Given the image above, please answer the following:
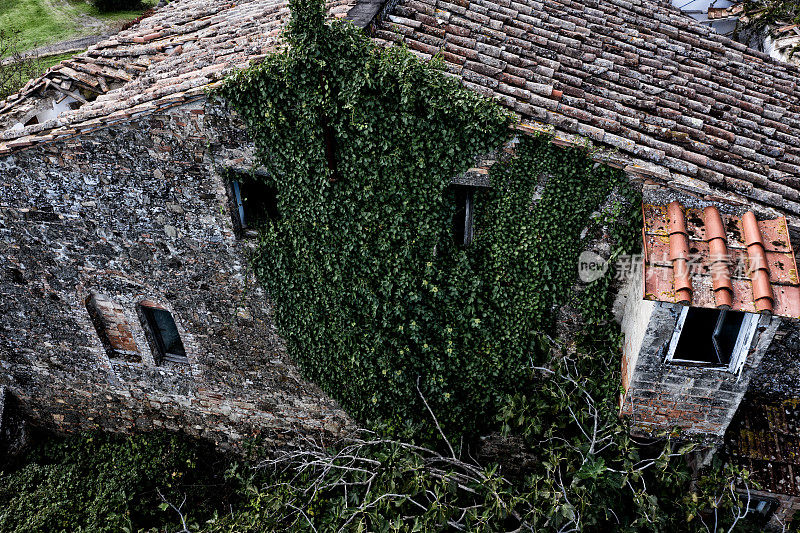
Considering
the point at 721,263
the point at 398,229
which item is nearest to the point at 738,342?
the point at 721,263

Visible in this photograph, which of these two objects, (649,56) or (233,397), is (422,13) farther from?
(233,397)

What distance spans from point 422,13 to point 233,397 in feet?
21.6

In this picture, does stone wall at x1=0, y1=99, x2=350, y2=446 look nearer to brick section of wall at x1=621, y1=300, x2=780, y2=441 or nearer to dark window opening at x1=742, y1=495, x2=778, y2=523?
brick section of wall at x1=621, y1=300, x2=780, y2=441

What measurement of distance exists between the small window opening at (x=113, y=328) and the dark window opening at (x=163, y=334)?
0.32m

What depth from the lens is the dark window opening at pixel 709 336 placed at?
19.4 feet

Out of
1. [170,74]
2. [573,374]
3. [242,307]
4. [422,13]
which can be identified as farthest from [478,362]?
[170,74]

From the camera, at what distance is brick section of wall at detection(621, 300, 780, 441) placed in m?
5.63

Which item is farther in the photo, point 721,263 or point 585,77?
point 585,77

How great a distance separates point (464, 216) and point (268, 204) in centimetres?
262

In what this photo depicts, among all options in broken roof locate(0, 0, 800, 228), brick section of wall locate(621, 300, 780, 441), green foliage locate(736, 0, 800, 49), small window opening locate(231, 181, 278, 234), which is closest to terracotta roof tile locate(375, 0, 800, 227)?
broken roof locate(0, 0, 800, 228)

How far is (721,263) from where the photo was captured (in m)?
5.14

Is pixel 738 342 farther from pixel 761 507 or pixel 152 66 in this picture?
pixel 152 66

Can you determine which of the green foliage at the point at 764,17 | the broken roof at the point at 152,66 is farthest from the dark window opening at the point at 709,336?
the green foliage at the point at 764,17

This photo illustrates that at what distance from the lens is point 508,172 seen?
6.02 m
